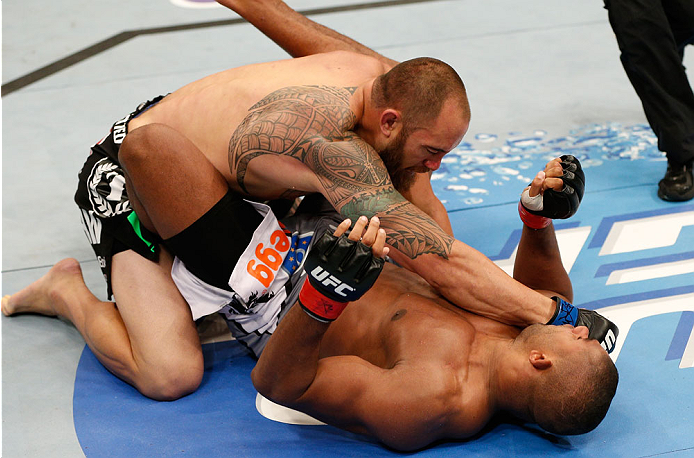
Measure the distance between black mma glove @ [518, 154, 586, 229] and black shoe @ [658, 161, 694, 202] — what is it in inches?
49.1

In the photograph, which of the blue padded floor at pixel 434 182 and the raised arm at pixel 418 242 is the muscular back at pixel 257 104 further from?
the blue padded floor at pixel 434 182

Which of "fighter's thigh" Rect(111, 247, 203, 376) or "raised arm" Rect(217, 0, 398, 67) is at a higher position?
"raised arm" Rect(217, 0, 398, 67)

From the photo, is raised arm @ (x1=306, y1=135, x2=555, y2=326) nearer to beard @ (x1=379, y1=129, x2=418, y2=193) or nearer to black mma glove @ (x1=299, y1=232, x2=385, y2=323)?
beard @ (x1=379, y1=129, x2=418, y2=193)

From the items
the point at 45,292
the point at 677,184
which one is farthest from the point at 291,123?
the point at 677,184

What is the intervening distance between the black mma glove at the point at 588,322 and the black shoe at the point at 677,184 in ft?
4.81

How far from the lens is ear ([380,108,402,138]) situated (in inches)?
102

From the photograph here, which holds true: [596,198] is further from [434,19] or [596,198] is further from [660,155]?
[434,19]

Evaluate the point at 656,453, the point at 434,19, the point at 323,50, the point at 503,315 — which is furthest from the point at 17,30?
the point at 656,453

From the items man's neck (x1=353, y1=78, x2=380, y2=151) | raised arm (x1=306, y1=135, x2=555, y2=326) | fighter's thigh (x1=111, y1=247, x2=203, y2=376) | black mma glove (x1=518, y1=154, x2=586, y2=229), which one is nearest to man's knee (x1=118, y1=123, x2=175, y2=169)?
fighter's thigh (x1=111, y1=247, x2=203, y2=376)

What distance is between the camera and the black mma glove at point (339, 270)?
1985mm

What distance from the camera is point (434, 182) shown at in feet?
13.3

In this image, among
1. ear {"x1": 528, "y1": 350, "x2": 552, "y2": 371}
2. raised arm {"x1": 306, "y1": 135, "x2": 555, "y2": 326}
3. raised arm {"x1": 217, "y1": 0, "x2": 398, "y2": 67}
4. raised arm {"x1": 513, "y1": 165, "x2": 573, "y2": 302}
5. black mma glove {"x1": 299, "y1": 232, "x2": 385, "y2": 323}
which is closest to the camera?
black mma glove {"x1": 299, "y1": 232, "x2": 385, "y2": 323}

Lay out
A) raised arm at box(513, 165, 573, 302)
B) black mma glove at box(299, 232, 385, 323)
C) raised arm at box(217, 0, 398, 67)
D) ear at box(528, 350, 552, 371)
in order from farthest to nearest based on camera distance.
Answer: raised arm at box(217, 0, 398, 67) → raised arm at box(513, 165, 573, 302) → ear at box(528, 350, 552, 371) → black mma glove at box(299, 232, 385, 323)

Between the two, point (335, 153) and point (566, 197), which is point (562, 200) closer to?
point (566, 197)
